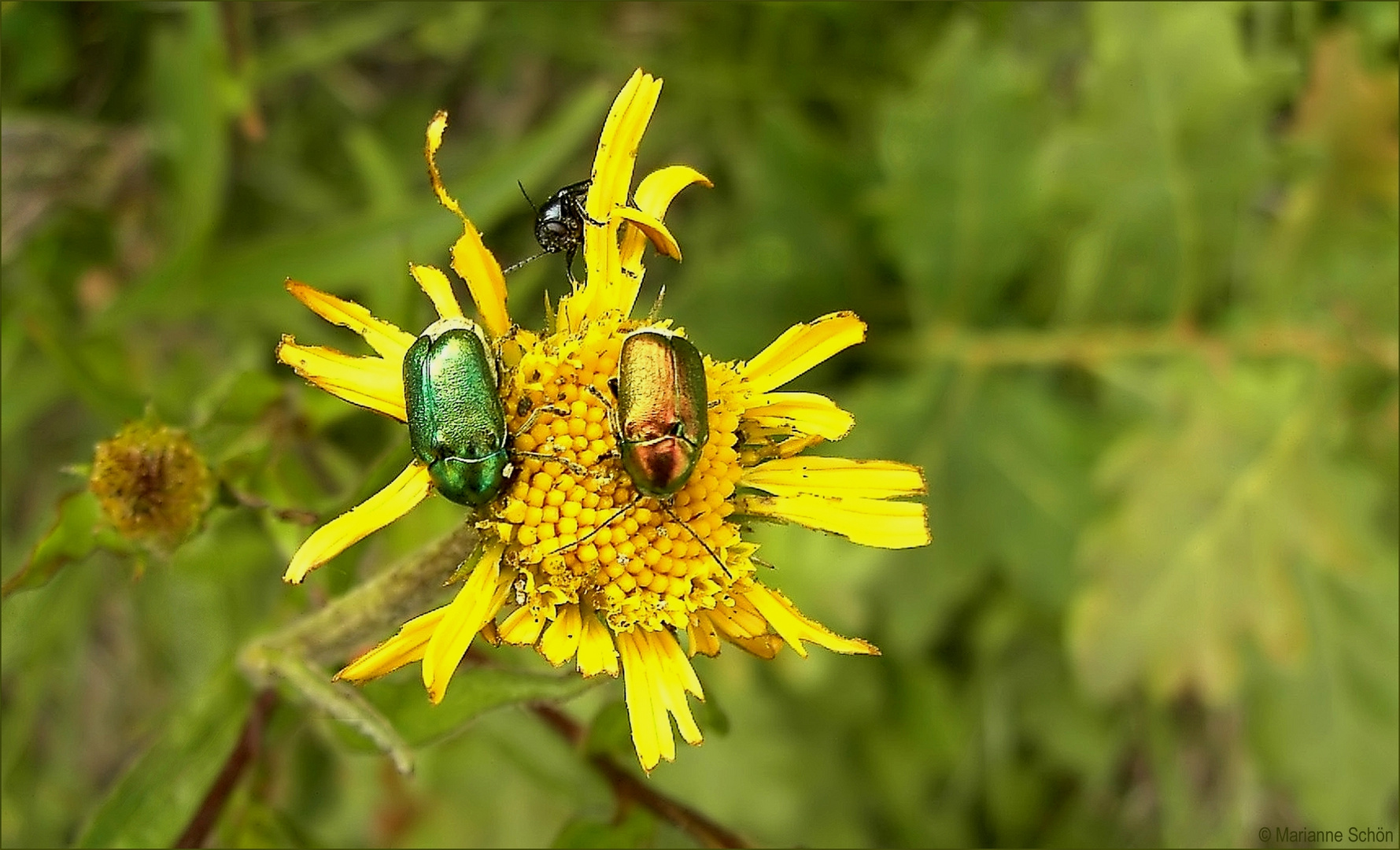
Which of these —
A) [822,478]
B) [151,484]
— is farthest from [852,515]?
[151,484]

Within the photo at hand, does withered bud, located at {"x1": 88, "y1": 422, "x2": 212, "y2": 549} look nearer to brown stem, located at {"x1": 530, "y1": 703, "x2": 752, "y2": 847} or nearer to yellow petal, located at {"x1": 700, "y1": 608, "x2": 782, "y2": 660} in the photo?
brown stem, located at {"x1": 530, "y1": 703, "x2": 752, "y2": 847}

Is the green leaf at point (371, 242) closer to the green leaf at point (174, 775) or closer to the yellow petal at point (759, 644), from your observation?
the green leaf at point (174, 775)

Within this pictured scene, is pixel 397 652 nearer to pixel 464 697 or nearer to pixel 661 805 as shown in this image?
pixel 464 697

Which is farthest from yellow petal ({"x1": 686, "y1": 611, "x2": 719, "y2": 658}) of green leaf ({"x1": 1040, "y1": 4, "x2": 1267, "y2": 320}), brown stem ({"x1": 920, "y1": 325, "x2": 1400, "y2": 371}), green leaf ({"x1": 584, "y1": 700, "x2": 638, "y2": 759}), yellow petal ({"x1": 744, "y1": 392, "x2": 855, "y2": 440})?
green leaf ({"x1": 1040, "y1": 4, "x2": 1267, "y2": 320})

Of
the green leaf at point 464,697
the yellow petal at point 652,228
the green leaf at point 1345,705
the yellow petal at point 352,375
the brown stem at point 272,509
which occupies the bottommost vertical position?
the green leaf at point 1345,705

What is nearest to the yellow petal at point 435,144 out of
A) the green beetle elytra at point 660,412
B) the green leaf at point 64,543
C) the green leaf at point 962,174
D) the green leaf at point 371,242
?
the green beetle elytra at point 660,412

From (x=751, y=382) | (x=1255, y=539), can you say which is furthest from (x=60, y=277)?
(x=1255, y=539)
